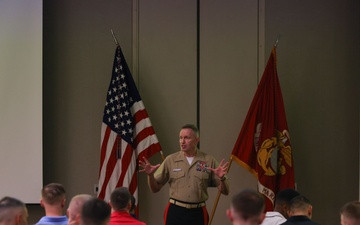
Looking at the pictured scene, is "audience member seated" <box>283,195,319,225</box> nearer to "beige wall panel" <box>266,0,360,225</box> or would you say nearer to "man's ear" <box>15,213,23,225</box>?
"man's ear" <box>15,213,23,225</box>

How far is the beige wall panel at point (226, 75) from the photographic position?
6.45 m

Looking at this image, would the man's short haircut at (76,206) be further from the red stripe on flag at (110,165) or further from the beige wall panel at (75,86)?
the beige wall panel at (75,86)

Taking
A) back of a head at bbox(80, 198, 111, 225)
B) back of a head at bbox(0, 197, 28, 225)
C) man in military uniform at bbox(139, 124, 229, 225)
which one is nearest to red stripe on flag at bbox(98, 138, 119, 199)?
man in military uniform at bbox(139, 124, 229, 225)

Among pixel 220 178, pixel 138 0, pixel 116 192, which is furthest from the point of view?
pixel 138 0

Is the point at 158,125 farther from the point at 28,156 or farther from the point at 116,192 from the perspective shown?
the point at 116,192

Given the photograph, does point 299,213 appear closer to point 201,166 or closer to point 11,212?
point 201,166

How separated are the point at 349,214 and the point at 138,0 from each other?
3819mm

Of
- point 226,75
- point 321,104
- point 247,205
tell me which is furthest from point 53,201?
point 321,104

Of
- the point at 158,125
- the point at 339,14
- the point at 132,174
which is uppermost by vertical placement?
the point at 339,14

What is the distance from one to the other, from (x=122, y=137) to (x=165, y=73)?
0.87m

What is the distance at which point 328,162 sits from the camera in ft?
21.3

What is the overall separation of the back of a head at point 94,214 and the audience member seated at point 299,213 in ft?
4.01

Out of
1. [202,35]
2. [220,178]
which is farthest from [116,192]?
[202,35]

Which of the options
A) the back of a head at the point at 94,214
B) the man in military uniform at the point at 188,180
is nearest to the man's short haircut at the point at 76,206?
the back of a head at the point at 94,214
